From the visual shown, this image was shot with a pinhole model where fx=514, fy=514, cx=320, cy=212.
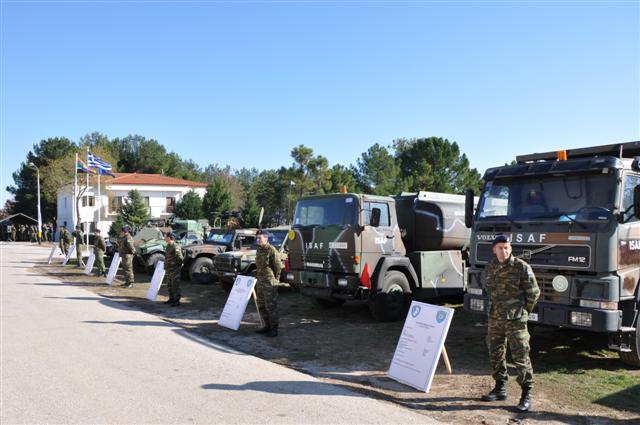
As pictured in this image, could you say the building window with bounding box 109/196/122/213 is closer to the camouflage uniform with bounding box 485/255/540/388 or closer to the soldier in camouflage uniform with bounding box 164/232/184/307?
the soldier in camouflage uniform with bounding box 164/232/184/307

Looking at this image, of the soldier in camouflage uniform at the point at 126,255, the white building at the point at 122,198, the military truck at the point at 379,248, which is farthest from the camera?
the white building at the point at 122,198

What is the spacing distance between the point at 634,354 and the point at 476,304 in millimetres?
1929

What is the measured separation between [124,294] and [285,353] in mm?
7897

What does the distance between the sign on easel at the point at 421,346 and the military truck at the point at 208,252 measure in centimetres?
997

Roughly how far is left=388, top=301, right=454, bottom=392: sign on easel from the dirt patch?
0.15m

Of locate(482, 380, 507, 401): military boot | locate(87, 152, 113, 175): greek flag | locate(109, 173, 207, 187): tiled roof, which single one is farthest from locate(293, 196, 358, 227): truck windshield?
locate(109, 173, 207, 187): tiled roof

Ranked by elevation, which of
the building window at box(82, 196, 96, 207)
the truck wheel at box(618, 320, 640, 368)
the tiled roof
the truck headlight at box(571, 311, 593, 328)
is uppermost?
the tiled roof

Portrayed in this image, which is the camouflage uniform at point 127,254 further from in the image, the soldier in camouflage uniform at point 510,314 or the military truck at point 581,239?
the soldier in camouflage uniform at point 510,314

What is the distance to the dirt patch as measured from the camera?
5.20 meters

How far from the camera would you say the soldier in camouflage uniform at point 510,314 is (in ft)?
16.8

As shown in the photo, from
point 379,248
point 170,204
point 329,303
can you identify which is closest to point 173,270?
point 329,303

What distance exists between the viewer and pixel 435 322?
601cm

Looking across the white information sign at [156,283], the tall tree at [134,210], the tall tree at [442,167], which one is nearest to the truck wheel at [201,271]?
the white information sign at [156,283]

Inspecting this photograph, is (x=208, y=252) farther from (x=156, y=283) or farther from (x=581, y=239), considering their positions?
(x=581, y=239)
